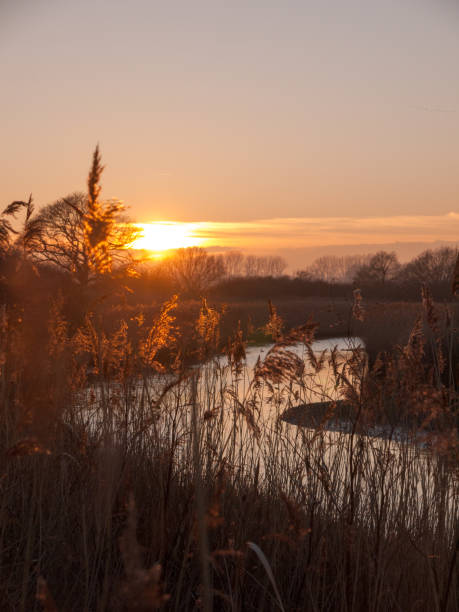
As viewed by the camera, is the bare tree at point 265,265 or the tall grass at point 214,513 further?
the bare tree at point 265,265

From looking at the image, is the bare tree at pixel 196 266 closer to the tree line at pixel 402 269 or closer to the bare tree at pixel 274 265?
the tree line at pixel 402 269

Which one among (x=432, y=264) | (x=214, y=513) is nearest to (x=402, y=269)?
(x=432, y=264)

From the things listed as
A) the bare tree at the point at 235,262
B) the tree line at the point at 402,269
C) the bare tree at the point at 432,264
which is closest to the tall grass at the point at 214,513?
the tree line at the point at 402,269

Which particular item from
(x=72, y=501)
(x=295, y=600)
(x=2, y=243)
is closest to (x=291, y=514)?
(x=295, y=600)

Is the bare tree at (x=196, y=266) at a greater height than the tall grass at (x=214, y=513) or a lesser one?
greater

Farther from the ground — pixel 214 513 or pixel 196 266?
pixel 196 266

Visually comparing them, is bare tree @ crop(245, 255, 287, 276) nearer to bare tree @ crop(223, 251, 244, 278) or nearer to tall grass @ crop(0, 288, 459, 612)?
bare tree @ crop(223, 251, 244, 278)

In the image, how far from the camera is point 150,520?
2838 mm

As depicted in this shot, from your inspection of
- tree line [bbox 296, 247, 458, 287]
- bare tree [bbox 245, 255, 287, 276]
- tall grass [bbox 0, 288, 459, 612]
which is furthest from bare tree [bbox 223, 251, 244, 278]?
tall grass [bbox 0, 288, 459, 612]

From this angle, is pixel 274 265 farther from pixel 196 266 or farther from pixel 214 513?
pixel 214 513

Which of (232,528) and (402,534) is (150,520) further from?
(402,534)

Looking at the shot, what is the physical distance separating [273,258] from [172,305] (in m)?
132

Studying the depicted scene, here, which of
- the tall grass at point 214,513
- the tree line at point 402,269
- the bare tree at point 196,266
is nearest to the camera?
the tall grass at point 214,513

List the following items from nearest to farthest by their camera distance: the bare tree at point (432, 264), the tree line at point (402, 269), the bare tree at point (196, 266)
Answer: the tree line at point (402, 269) → the bare tree at point (432, 264) → the bare tree at point (196, 266)
